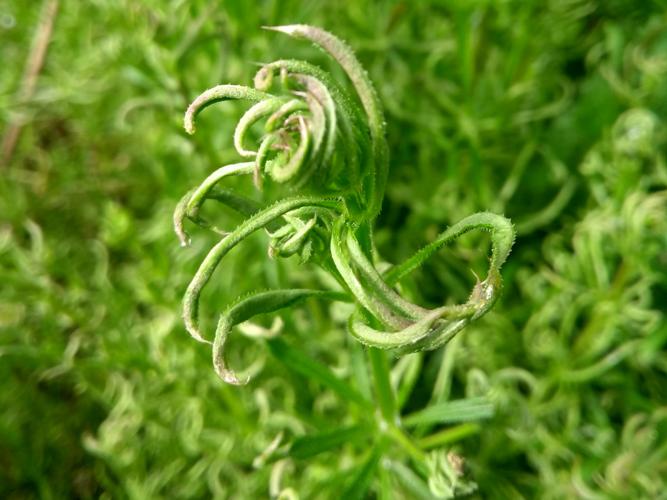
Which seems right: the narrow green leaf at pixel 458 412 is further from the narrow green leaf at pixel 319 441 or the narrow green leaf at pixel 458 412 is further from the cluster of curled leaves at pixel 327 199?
the cluster of curled leaves at pixel 327 199

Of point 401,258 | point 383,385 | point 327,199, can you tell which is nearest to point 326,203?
point 327,199

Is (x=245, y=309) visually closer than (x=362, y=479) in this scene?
Yes

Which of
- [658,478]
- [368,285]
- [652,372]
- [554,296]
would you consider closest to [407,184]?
[554,296]

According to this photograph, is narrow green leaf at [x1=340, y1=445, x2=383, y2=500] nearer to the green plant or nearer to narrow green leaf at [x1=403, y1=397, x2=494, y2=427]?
narrow green leaf at [x1=403, y1=397, x2=494, y2=427]

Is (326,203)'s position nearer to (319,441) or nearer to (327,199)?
(327,199)

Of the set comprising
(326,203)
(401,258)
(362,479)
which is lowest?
(362,479)

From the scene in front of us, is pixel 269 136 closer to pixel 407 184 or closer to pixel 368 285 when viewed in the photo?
pixel 368 285

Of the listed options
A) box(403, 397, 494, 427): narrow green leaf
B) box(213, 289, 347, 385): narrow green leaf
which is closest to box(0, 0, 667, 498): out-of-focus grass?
box(403, 397, 494, 427): narrow green leaf
